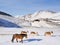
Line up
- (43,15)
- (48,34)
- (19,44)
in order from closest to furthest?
(19,44)
(48,34)
(43,15)

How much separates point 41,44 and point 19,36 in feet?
6.34

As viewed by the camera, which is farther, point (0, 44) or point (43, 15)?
point (43, 15)

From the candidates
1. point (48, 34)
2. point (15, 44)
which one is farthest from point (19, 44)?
point (48, 34)

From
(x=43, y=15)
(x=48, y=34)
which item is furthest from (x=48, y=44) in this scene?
(x=43, y=15)

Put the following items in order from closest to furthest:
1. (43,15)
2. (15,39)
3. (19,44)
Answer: (19,44) < (15,39) < (43,15)

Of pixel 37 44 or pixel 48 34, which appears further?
pixel 48 34

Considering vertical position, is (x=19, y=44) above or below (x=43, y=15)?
below

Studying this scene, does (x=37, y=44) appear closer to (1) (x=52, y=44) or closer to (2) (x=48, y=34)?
(1) (x=52, y=44)

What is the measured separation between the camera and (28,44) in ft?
50.8

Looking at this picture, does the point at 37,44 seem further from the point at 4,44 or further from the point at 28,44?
the point at 4,44

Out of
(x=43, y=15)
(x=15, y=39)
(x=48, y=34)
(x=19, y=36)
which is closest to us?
(x=19, y=36)

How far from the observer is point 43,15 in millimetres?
160500

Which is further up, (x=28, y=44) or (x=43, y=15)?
(x=43, y=15)

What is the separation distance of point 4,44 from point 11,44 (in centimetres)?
51
